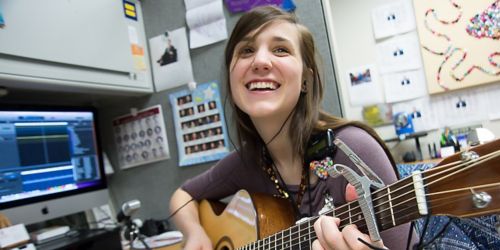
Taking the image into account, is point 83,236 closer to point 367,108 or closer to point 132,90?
point 132,90

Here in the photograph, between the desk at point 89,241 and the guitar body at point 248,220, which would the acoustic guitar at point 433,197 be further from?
the desk at point 89,241

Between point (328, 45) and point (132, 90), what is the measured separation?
0.67 m

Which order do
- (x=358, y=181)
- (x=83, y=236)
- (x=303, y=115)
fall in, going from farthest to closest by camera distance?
(x=83, y=236) → (x=303, y=115) → (x=358, y=181)

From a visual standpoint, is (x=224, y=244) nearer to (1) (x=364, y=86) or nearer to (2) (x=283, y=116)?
(2) (x=283, y=116)

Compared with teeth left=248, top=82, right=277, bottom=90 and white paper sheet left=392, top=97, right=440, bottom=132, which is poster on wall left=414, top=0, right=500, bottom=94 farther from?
teeth left=248, top=82, right=277, bottom=90

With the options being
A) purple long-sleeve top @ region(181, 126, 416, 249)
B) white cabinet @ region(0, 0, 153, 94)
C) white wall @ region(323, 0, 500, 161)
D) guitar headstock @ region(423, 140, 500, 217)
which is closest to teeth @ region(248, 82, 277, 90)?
purple long-sleeve top @ region(181, 126, 416, 249)

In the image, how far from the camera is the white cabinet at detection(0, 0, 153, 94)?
0.84 metres

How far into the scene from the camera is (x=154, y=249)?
1.07 metres

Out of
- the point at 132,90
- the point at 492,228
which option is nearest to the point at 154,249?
the point at 132,90

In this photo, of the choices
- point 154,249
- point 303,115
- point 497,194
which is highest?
point 303,115

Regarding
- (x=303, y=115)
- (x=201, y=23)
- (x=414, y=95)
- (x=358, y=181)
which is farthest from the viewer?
(x=414, y=95)

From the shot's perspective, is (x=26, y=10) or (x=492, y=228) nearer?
(x=492, y=228)

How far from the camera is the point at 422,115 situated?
2.00 metres

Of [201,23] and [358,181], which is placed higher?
[201,23]
